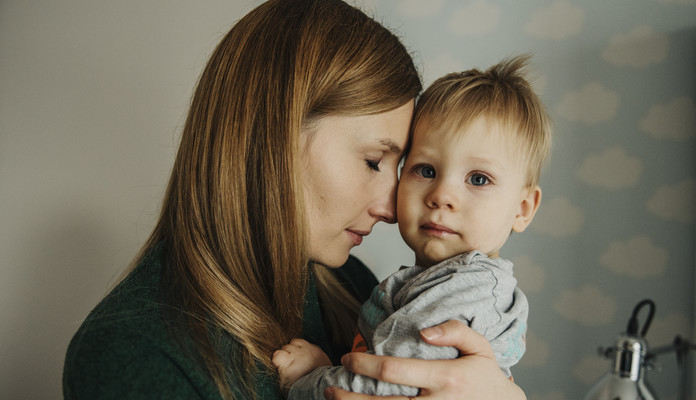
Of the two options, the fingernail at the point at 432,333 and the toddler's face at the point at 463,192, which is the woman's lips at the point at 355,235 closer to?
the toddler's face at the point at 463,192

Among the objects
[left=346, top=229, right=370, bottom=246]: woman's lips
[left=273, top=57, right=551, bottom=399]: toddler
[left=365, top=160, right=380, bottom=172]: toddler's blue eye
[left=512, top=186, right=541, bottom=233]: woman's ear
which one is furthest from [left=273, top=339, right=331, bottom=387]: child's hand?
[left=512, top=186, right=541, bottom=233]: woman's ear

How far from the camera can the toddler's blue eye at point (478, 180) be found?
0.99 meters

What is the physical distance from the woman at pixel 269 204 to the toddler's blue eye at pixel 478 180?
17 centimetres

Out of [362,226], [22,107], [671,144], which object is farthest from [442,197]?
[22,107]

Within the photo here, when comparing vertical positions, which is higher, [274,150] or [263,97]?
[263,97]

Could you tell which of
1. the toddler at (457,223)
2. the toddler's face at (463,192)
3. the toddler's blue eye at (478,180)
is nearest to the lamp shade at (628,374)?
the toddler at (457,223)

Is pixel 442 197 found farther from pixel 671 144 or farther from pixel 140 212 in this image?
pixel 140 212

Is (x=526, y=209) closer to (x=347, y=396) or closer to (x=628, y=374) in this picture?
(x=628, y=374)

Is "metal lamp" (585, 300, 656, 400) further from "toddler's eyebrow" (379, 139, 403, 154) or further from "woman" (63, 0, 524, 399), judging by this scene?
"toddler's eyebrow" (379, 139, 403, 154)

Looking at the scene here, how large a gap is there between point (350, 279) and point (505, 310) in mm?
611

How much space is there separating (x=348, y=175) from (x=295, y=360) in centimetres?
38

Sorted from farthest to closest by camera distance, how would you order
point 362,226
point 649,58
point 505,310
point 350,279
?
point 649,58
point 350,279
point 362,226
point 505,310

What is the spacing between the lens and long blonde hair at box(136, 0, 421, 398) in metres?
0.87

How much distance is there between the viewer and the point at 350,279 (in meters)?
1.41
